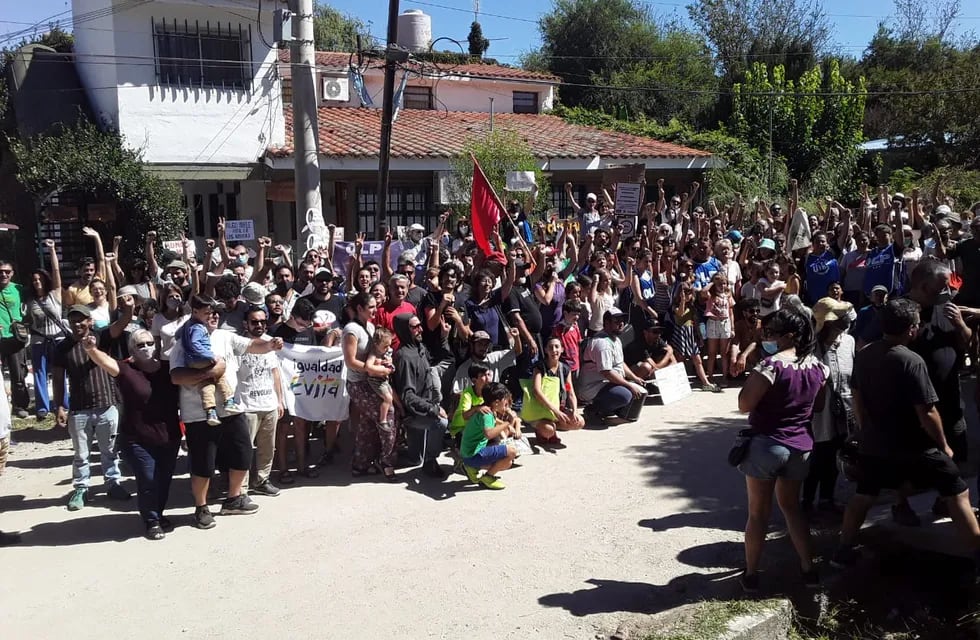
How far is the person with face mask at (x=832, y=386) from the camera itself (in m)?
5.94

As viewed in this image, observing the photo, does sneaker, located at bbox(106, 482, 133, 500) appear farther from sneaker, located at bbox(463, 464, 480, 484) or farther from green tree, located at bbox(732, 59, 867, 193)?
green tree, located at bbox(732, 59, 867, 193)

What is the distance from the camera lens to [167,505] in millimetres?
6852

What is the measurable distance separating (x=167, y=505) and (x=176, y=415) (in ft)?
3.26

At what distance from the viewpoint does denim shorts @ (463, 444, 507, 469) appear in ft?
23.0

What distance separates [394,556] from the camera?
19.0 ft

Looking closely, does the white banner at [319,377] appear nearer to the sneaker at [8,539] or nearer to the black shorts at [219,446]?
the black shorts at [219,446]

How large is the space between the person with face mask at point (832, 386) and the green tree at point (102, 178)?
12942 millimetres

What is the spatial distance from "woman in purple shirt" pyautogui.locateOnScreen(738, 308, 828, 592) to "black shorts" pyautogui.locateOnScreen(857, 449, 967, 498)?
0.54 meters

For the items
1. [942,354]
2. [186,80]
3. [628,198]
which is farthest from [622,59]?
[942,354]

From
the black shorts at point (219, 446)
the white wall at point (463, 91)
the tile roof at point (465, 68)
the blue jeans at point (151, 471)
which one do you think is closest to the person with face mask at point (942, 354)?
the black shorts at point (219, 446)

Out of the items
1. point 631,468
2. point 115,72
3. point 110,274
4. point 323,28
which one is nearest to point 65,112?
point 115,72

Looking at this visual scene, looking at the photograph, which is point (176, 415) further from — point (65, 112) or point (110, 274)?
point (65, 112)

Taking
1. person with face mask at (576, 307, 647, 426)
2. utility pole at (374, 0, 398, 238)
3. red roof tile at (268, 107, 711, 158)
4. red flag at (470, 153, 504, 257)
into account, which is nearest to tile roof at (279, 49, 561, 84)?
red roof tile at (268, 107, 711, 158)

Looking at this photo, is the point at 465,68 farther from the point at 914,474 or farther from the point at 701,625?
the point at 701,625
